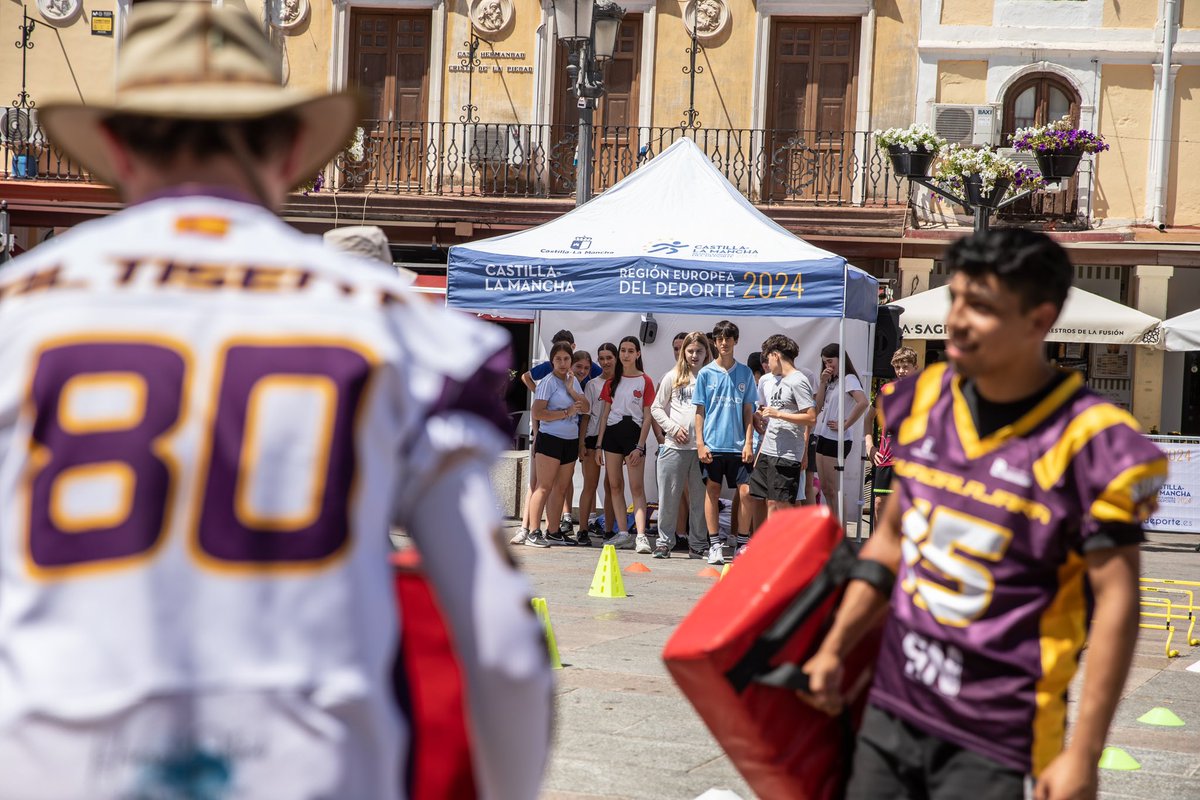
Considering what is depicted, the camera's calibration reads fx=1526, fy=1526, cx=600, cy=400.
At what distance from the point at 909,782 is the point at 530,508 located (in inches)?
410

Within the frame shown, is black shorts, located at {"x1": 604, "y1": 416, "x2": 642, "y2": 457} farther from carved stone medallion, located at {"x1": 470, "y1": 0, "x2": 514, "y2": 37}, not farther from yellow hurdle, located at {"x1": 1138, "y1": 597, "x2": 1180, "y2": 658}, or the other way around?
carved stone medallion, located at {"x1": 470, "y1": 0, "x2": 514, "y2": 37}

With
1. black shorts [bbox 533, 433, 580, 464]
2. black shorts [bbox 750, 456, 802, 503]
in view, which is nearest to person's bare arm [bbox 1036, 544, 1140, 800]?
Result: black shorts [bbox 750, 456, 802, 503]

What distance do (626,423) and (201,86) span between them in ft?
38.4

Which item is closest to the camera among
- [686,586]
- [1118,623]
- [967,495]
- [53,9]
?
[1118,623]

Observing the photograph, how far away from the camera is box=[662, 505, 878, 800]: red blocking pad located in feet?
10.8

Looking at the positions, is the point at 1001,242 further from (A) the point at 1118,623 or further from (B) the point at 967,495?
(A) the point at 1118,623

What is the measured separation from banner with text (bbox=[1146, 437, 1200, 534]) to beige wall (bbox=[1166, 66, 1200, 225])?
359 inches

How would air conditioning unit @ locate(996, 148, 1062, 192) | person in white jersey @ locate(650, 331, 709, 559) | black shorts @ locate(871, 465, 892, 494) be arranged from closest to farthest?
person in white jersey @ locate(650, 331, 709, 559)
black shorts @ locate(871, 465, 892, 494)
air conditioning unit @ locate(996, 148, 1062, 192)

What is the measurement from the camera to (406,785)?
5.93 feet

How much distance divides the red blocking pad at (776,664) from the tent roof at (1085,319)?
1409cm

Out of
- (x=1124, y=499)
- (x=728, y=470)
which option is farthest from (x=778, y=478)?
(x=1124, y=499)

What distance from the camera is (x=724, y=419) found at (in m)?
12.3

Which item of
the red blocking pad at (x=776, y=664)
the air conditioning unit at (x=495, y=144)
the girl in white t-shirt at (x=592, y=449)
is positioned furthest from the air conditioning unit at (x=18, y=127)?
the red blocking pad at (x=776, y=664)

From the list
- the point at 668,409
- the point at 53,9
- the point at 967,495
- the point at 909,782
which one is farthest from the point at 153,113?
the point at 53,9
